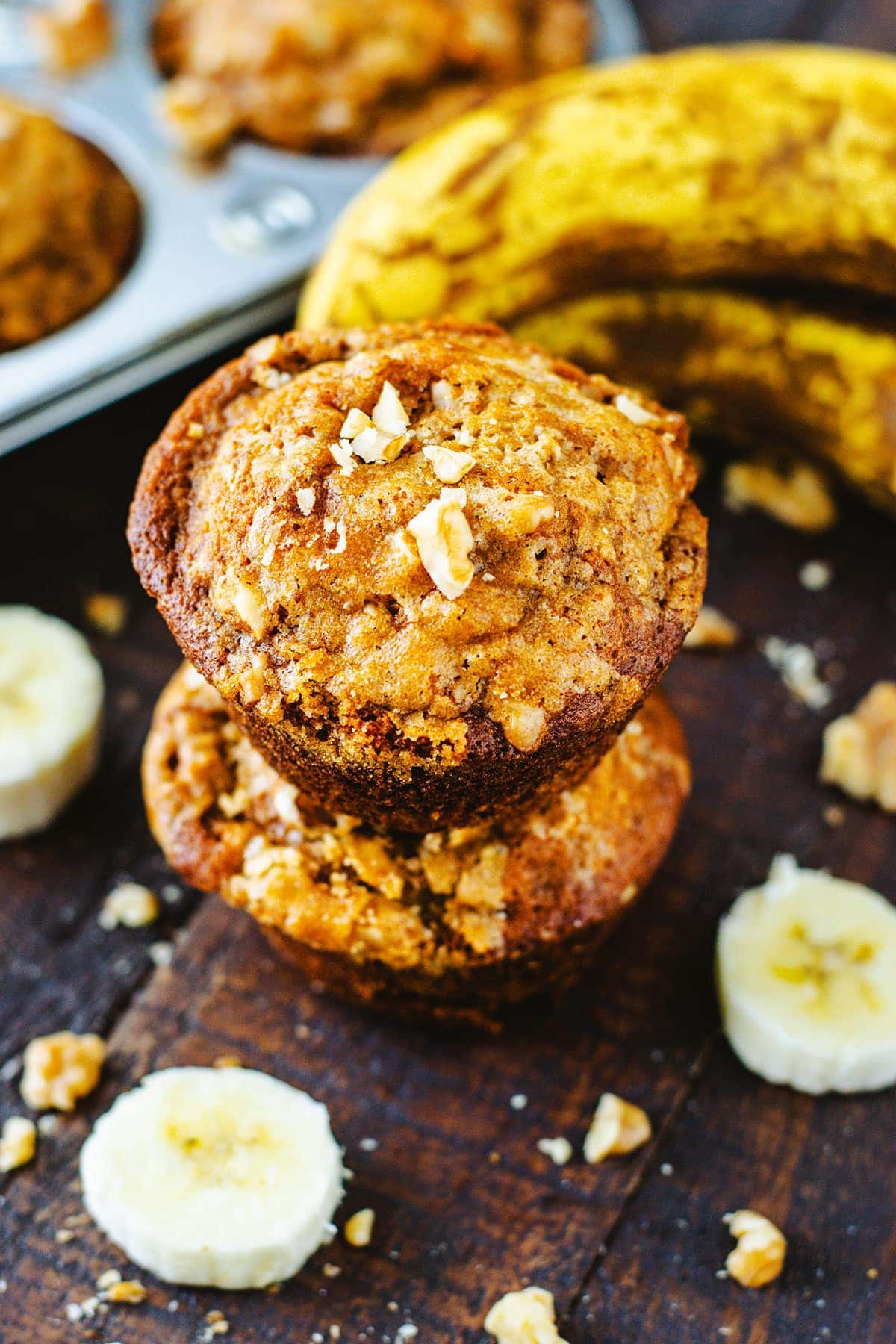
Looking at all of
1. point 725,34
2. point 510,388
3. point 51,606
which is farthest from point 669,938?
point 725,34

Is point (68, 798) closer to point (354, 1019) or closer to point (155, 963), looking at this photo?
point (155, 963)

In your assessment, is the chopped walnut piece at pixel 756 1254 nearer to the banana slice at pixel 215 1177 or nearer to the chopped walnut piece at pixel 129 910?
the banana slice at pixel 215 1177

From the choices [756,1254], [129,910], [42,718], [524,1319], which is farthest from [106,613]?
[756,1254]

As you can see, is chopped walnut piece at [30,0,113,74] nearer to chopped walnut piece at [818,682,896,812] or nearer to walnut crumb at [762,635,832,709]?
walnut crumb at [762,635,832,709]

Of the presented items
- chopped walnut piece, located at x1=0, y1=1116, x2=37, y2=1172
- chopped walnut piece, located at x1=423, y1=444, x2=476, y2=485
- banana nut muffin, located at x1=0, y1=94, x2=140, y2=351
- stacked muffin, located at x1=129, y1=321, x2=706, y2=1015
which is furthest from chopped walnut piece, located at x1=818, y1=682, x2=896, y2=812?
banana nut muffin, located at x1=0, y1=94, x2=140, y2=351

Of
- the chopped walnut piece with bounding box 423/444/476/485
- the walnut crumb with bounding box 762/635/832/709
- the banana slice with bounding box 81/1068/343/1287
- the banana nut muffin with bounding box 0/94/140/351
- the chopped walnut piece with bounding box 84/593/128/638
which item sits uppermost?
the chopped walnut piece with bounding box 423/444/476/485

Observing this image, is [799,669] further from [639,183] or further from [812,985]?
[639,183]

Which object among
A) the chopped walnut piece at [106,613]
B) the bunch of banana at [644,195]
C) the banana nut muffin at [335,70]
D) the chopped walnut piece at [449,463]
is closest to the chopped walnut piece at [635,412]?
the chopped walnut piece at [449,463]
